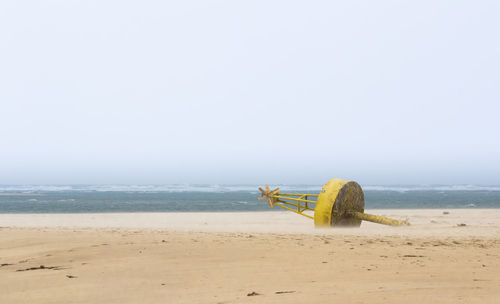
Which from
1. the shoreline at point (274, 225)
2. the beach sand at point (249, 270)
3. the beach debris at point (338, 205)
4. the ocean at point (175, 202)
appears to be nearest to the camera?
the beach sand at point (249, 270)

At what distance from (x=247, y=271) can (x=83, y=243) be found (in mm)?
4928

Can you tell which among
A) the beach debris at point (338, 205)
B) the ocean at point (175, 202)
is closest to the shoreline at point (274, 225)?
the beach debris at point (338, 205)

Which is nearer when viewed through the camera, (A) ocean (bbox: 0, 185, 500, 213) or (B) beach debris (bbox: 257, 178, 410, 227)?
(B) beach debris (bbox: 257, 178, 410, 227)

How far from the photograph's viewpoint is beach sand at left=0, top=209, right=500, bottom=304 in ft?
16.0

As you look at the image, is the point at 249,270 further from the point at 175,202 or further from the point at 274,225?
the point at 175,202

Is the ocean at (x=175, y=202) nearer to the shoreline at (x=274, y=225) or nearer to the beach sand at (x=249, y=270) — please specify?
the shoreline at (x=274, y=225)

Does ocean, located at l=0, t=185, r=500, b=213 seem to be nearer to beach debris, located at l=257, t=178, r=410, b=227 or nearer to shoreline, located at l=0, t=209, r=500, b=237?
shoreline, located at l=0, t=209, r=500, b=237

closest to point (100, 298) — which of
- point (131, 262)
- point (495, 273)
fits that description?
point (131, 262)

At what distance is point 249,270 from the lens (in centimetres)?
639

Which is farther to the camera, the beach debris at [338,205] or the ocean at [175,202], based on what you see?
the ocean at [175,202]

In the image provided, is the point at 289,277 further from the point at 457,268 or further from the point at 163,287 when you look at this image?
the point at 457,268

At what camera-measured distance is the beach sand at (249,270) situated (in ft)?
16.0

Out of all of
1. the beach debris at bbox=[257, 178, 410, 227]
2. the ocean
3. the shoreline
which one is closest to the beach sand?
the shoreline

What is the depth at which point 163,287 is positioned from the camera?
5.45 meters
